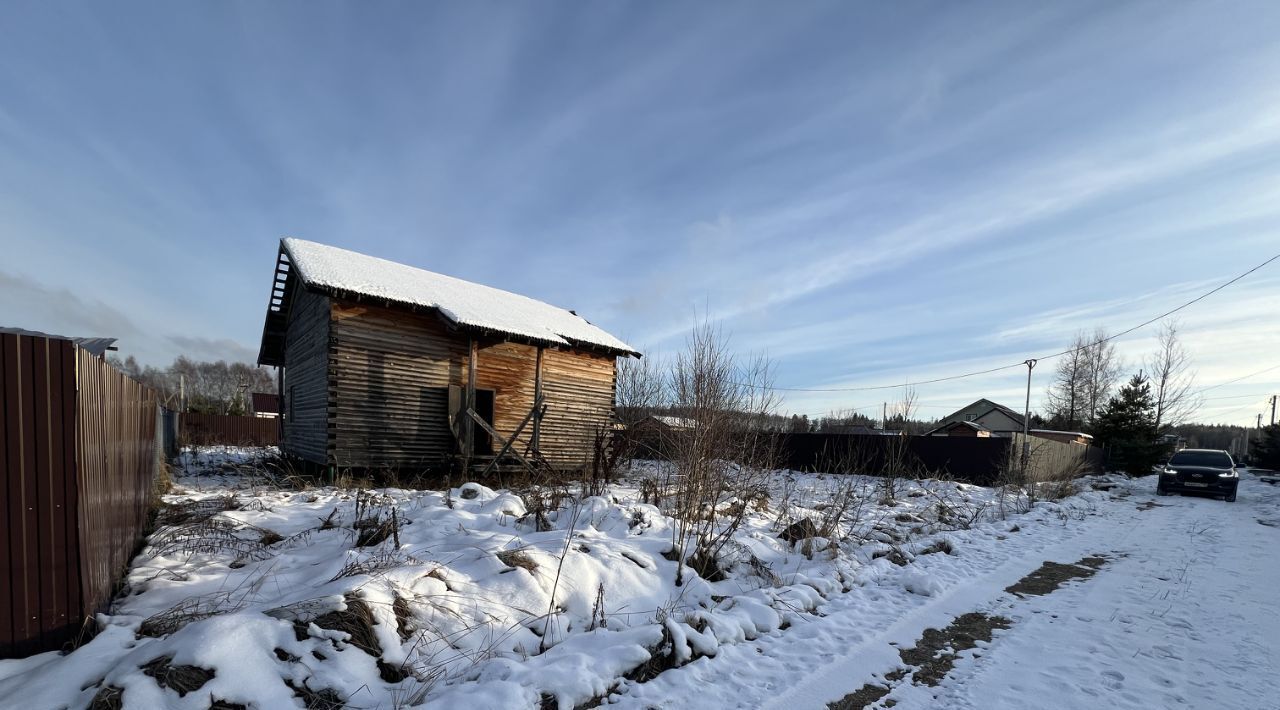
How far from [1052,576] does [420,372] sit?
39.3 feet

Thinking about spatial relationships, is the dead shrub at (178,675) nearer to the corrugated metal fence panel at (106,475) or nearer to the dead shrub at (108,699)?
the dead shrub at (108,699)

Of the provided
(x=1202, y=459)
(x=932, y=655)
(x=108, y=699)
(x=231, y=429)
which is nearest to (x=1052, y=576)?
(x=932, y=655)

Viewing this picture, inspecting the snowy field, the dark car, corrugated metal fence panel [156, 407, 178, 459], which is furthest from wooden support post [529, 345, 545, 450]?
the dark car

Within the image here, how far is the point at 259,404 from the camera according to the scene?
47438mm

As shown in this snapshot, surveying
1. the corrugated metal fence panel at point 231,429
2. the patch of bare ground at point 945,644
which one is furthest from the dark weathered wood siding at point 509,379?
the corrugated metal fence panel at point 231,429

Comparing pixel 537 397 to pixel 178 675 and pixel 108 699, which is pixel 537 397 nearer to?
pixel 178 675

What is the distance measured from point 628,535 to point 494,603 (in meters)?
2.23

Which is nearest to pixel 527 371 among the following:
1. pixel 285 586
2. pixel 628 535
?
pixel 628 535

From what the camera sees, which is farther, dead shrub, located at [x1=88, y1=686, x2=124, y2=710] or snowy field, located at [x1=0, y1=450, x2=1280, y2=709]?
snowy field, located at [x1=0, y1=450, x2=1280, y2=709]

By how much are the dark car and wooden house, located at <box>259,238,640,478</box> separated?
17.2 m

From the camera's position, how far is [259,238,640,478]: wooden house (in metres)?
11.5

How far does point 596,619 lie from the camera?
4223 mm

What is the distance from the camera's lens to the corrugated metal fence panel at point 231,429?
24.3 meters

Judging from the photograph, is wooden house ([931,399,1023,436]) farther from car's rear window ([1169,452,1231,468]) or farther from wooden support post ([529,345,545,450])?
wooden support post ([529,345,545,450])
